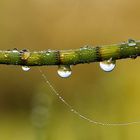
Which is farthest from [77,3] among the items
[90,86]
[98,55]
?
[98,55]

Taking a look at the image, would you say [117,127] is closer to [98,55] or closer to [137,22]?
[98,55]

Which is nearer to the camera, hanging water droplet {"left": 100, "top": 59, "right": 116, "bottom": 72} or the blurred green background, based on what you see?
hanging water droplet {"left": 100, "top": 59, "right": 116, "bottom": 72}

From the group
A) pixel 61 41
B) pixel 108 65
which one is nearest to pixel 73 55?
pixel 108 65

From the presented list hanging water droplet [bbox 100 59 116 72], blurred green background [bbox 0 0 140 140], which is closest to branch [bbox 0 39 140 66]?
hanging water droplet [bbox 100 59 116 72]

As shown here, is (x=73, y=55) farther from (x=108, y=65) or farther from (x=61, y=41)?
(x=61, y=41)

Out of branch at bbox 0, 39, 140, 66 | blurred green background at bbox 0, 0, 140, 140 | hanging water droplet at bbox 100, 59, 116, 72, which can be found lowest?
branch at bbox 0, 39, 140, 66

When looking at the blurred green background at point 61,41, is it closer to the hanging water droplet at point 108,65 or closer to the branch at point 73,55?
the hanging water droplet at point 108,65

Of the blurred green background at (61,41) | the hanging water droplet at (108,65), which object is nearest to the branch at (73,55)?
the hanging water droplet at (108,65)

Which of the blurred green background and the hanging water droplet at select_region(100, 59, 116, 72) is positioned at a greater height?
the blurred green background

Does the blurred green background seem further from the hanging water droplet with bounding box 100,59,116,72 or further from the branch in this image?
the branch
